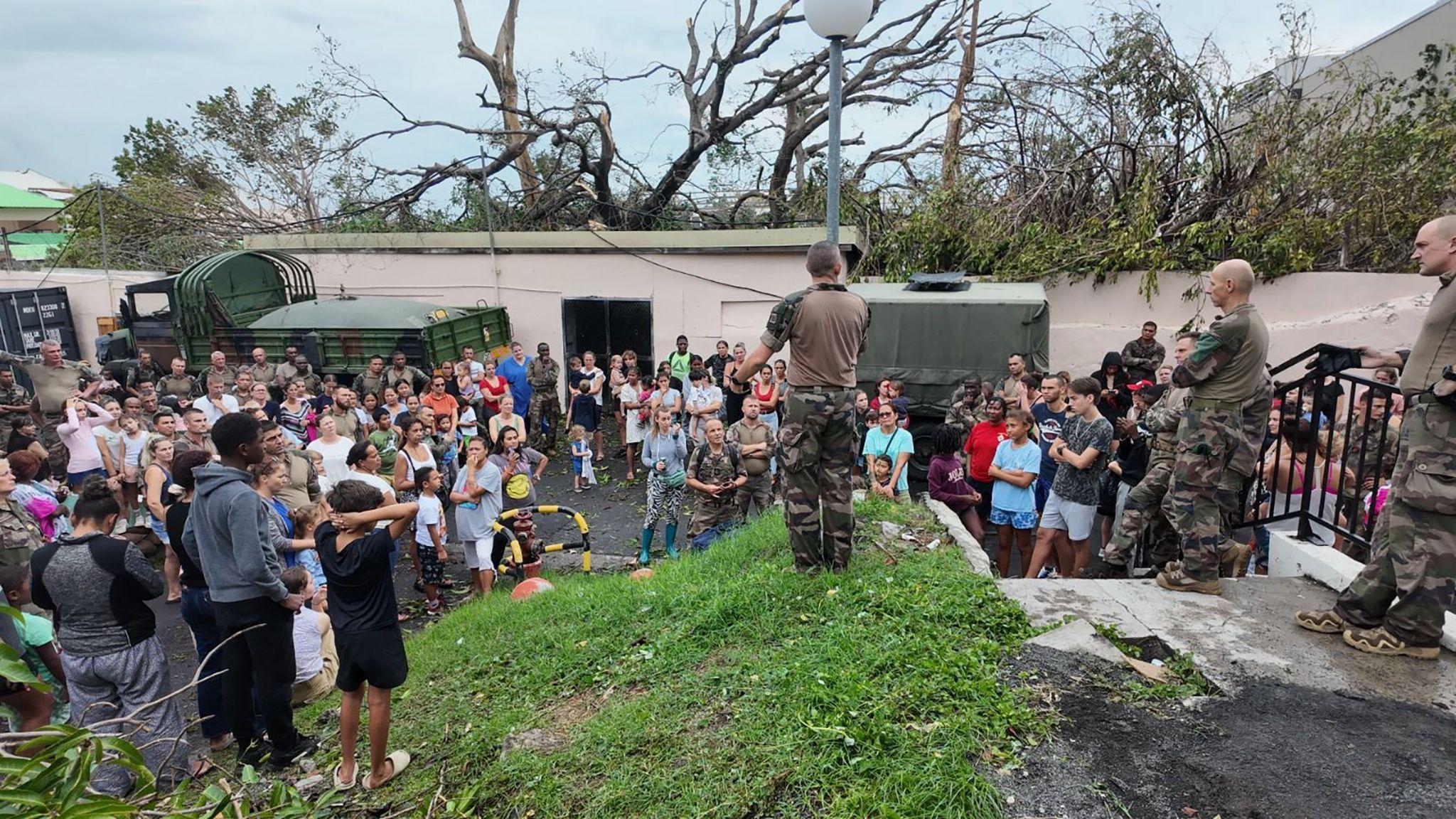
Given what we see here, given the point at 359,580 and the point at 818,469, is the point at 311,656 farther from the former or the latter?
Result: the point at 818,469

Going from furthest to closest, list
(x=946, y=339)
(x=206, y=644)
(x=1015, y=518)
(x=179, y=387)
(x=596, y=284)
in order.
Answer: (x=596, y=284) < (x=179, y=387) < (x=946, y=339) < (x=1015, y=518) < (x=206, y=644)

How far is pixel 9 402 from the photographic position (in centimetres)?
1033

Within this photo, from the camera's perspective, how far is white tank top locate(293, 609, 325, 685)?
5.38 meters

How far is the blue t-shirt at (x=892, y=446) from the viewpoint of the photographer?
7.01m

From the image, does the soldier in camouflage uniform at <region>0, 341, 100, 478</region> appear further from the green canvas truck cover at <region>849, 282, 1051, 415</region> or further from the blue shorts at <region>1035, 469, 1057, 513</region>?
the blue shorts at <region>1035, 469, 1057, 513</region>

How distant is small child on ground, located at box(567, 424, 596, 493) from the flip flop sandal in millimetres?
6583

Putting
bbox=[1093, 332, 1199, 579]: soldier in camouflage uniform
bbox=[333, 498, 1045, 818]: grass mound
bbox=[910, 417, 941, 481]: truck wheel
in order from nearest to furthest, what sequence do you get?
bbox=[333, 498, 1045, 818]: grass mound → bbox=[1093, 332, 1199, 579]: soldier in camouflage uniform → bbox=[910, 417, 941, 481]: truck wheel

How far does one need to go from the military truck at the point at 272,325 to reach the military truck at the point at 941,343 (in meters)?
7.07

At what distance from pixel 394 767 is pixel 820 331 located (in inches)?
129

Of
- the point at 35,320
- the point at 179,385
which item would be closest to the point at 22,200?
the point at 35,320

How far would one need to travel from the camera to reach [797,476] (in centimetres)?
445

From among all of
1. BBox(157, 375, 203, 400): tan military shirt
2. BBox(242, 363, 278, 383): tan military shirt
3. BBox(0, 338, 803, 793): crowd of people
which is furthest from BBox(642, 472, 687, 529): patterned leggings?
BBox(157, 375, 203, 400): tan military shirt

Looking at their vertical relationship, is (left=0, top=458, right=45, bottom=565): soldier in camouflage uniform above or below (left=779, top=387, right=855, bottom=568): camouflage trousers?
below

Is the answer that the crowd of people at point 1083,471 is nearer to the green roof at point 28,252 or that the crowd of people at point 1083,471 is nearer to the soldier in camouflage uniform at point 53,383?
the soldier in camouflage uniform at point 53,383
